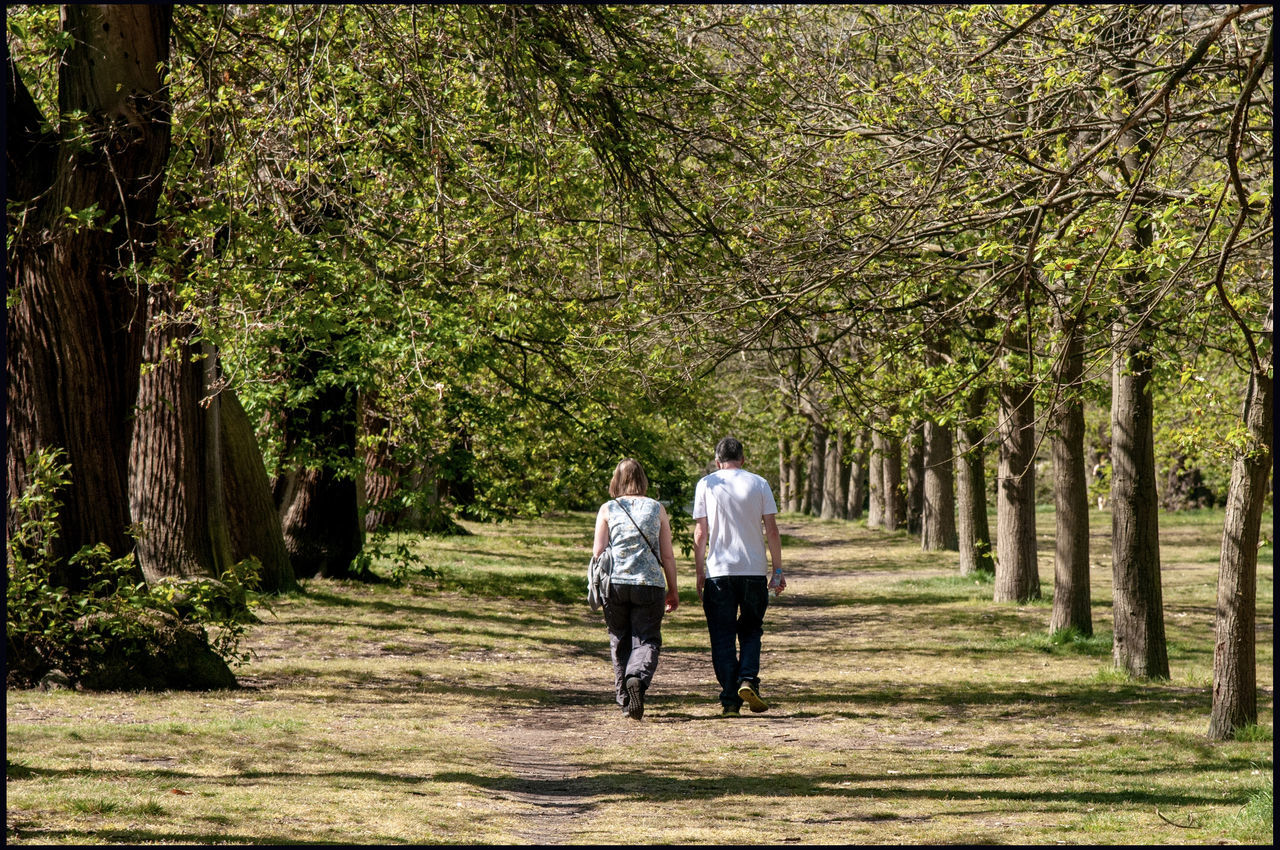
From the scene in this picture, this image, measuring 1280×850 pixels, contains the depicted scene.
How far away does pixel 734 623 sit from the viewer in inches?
399

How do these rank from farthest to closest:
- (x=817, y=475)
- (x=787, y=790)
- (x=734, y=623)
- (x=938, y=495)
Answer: (x=817, y=475) → (x=938, y=495) → (x=734, y=623) → (x=787, y=790)

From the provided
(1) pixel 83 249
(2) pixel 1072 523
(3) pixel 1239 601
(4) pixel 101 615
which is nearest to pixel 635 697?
(4) pixel 101 615

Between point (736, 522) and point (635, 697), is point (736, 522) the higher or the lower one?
the higher one

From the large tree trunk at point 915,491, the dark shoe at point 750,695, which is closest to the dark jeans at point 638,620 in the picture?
the dark shoe at point 750,695

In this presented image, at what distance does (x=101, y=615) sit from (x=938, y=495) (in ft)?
70.1

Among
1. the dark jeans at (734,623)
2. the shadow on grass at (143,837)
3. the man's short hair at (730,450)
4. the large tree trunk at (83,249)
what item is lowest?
the shadow on grass at (143,837)

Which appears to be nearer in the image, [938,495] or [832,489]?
[938,495]

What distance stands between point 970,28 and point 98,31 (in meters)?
8.09

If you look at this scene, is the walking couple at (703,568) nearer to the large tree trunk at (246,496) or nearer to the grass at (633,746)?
the grass at (633,746)

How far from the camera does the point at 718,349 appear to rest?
13.2 metres

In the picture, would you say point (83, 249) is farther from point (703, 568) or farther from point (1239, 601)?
point (1239, 601)

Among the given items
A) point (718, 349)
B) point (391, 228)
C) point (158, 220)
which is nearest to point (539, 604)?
point (718, 349)

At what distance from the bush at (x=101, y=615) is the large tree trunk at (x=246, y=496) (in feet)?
20.0

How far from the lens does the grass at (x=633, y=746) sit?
636cm
